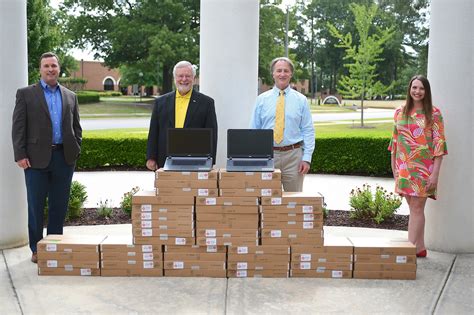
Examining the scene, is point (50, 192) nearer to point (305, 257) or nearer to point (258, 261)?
point (258, 261)

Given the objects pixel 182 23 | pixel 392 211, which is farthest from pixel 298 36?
pixel 392 211

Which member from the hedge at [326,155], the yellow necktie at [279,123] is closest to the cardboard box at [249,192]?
the yellow necktie at [279,123]

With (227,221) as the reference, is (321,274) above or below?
below

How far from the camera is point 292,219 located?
5.61 m

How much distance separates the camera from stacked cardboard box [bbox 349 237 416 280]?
565cm

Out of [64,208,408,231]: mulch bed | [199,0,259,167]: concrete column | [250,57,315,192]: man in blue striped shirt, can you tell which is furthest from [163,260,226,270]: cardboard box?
[64,208,408,231]: mulch bed

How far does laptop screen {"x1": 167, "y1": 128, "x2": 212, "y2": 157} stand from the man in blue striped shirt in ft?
2.37

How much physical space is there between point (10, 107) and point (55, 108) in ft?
2.98

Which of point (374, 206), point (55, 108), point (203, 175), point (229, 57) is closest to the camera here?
point (203, 175)

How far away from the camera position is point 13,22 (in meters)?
6.57

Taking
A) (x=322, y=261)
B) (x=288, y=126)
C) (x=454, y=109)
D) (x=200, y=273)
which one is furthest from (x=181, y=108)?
(x=454, y=109)

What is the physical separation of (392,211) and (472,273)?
8.64 feet

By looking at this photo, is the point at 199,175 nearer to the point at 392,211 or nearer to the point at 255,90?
the point at 255,90

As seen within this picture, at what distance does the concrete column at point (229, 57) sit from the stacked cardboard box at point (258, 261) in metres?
1.71
